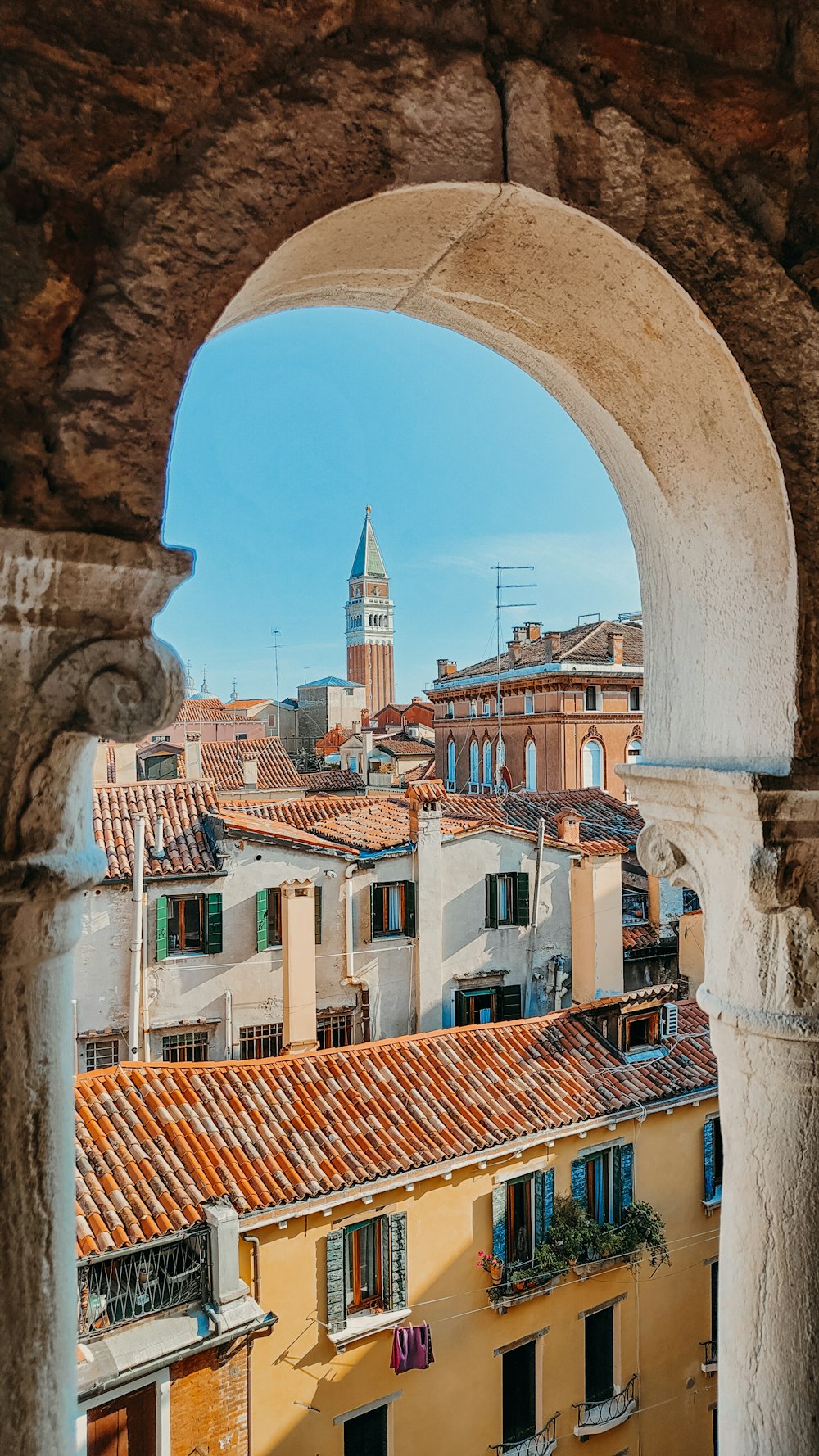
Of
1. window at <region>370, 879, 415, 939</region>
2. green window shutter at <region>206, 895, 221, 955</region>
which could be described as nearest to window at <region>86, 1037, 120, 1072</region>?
green window shutter at <region>206, 895, 221, 955</region>

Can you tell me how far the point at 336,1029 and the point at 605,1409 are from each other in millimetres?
5621

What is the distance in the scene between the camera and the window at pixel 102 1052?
12.7 meters

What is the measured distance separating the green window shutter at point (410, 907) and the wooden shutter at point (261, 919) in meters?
2.15

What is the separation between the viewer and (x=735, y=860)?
1939mm

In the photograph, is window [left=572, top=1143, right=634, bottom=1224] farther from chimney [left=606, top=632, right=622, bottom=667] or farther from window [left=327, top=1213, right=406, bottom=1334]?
chimney [left=606, top=632, right=622, bottom=667]

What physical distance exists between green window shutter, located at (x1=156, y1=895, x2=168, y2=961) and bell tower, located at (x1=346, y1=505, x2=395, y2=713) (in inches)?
3214

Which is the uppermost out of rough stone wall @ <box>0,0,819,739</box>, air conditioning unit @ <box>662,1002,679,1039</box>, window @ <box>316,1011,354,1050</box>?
rough stone wall @ <box>0,0,819,739</box>

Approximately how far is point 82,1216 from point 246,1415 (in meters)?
2.38

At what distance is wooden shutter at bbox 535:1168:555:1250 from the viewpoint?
1062 centimetres

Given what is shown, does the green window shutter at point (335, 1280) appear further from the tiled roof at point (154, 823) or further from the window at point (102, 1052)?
the tiled roof at point (154, 823)

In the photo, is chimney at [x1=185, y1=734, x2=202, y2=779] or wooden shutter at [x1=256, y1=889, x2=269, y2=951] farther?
chimney at [x1=185, y1=734, x2=202, y2=779]

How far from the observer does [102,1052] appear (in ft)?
Answer: 42.2

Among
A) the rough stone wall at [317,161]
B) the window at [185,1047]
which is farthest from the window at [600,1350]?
the rough stone wall at [317,161]

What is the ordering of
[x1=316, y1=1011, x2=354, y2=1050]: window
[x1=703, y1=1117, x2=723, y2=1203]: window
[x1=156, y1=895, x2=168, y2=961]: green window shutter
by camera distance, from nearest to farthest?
[x1=703, y1=1117, x2=723, y2=1203]: window < [x1=156, y1=895, x2=168, y2=961]: green window shutter < [x1=316, y1=1011, x2=354, y2=1050]: window
